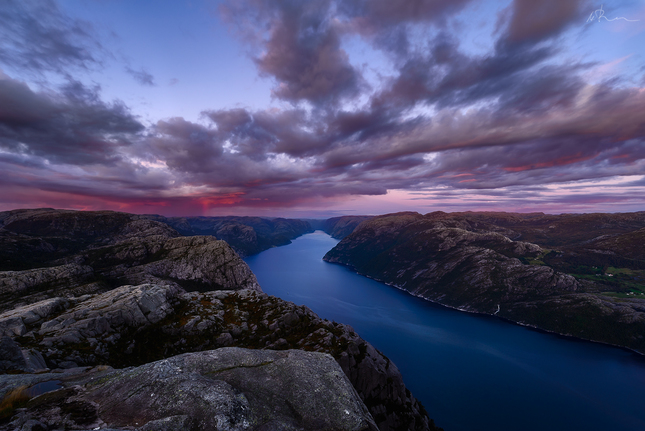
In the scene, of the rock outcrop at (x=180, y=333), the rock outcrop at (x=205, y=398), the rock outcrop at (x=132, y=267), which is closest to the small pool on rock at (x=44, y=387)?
the rock outcrop at (x=205, y=398)

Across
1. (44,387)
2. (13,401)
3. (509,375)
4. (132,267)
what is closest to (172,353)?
(44,387)

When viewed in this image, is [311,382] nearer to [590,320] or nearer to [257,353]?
[257,353]

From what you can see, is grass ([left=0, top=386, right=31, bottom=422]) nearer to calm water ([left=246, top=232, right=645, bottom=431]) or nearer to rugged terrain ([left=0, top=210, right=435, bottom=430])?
rugged terrain ([left=0, top=210, right=435, bottom=430])

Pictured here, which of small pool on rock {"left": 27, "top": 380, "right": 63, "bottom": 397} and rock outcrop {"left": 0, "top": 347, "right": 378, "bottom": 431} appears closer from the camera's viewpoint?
rock outcrop {"left": 0, "top": 347, "right": 378, "bottom": 431}

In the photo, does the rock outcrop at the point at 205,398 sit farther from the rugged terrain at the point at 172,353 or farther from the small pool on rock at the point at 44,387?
the small pool on rock at the point at 44,387

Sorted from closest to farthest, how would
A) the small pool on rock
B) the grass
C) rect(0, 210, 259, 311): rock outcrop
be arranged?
the grass, the small pool on rock, rect(0, 210, 259, 311): rock outcrop

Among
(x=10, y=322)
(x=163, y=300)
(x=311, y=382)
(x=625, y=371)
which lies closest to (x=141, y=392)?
(x=311, y=382)

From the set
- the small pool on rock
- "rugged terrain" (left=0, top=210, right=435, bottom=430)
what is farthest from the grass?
the small pool on rock
